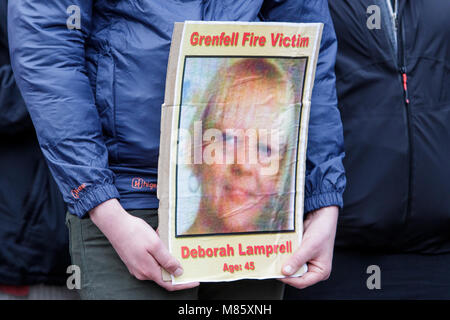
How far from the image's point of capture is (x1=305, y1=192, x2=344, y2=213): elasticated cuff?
1.29m

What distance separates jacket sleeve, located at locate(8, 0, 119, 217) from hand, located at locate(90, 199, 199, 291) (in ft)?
0.09

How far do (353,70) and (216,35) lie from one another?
0.89 metres

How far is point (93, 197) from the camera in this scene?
3.57ft

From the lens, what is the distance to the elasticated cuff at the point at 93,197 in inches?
42.8

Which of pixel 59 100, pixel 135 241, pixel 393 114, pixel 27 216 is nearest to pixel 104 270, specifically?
pixel 135 241

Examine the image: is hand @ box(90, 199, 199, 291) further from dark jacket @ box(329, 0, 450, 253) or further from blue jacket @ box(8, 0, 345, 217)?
dark jacket @ box(329, 0, 450, 253)

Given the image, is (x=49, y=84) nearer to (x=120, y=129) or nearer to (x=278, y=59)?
(x=120, y=129)

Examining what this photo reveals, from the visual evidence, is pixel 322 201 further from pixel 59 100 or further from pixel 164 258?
pixel 59 100

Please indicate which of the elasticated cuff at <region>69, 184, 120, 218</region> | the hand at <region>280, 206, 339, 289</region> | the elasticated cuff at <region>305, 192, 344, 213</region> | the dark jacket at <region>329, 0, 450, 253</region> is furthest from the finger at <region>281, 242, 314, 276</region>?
the dark jacket at <region>329, 0, 450, 253</region>

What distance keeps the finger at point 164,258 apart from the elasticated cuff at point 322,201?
35 centimetres

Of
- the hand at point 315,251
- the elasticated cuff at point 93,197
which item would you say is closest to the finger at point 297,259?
the hand at point 315,251

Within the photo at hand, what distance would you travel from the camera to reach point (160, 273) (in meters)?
1.10

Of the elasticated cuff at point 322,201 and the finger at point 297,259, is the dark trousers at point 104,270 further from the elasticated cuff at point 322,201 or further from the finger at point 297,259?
the elasticated cuff at point 322,201

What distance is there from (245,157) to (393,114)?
2.81 feet
